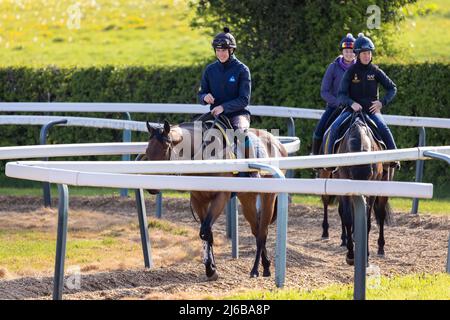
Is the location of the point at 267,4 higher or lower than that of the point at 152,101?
higher

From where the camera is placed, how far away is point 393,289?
8.25 m

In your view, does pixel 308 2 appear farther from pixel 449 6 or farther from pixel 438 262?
pixel 449 6

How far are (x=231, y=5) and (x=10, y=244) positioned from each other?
8.92m

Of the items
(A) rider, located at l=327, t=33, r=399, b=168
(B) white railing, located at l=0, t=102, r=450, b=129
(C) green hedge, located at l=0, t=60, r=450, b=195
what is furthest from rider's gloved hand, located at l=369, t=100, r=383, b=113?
(C) green hedge, located at l=0, t=60, r=450, b=195

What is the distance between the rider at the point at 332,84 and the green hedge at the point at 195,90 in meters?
4.61

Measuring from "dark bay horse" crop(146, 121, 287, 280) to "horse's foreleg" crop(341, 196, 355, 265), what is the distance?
83 cm

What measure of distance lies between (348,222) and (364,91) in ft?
5.14

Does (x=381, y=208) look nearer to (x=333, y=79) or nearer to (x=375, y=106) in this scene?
(x=375, y=106)

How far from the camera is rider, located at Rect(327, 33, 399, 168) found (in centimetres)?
1216

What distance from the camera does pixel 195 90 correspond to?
1941 centimetres

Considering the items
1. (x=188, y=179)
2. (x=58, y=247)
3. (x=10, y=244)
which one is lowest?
(x=10, y=244)

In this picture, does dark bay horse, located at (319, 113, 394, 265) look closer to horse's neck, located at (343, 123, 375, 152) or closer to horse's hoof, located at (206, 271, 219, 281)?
horse's neck, located at (343, 123, 375, 152)

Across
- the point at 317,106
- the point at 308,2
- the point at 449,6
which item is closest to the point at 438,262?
the point at 317,106

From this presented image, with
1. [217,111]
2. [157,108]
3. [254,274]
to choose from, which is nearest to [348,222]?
[254,274]
